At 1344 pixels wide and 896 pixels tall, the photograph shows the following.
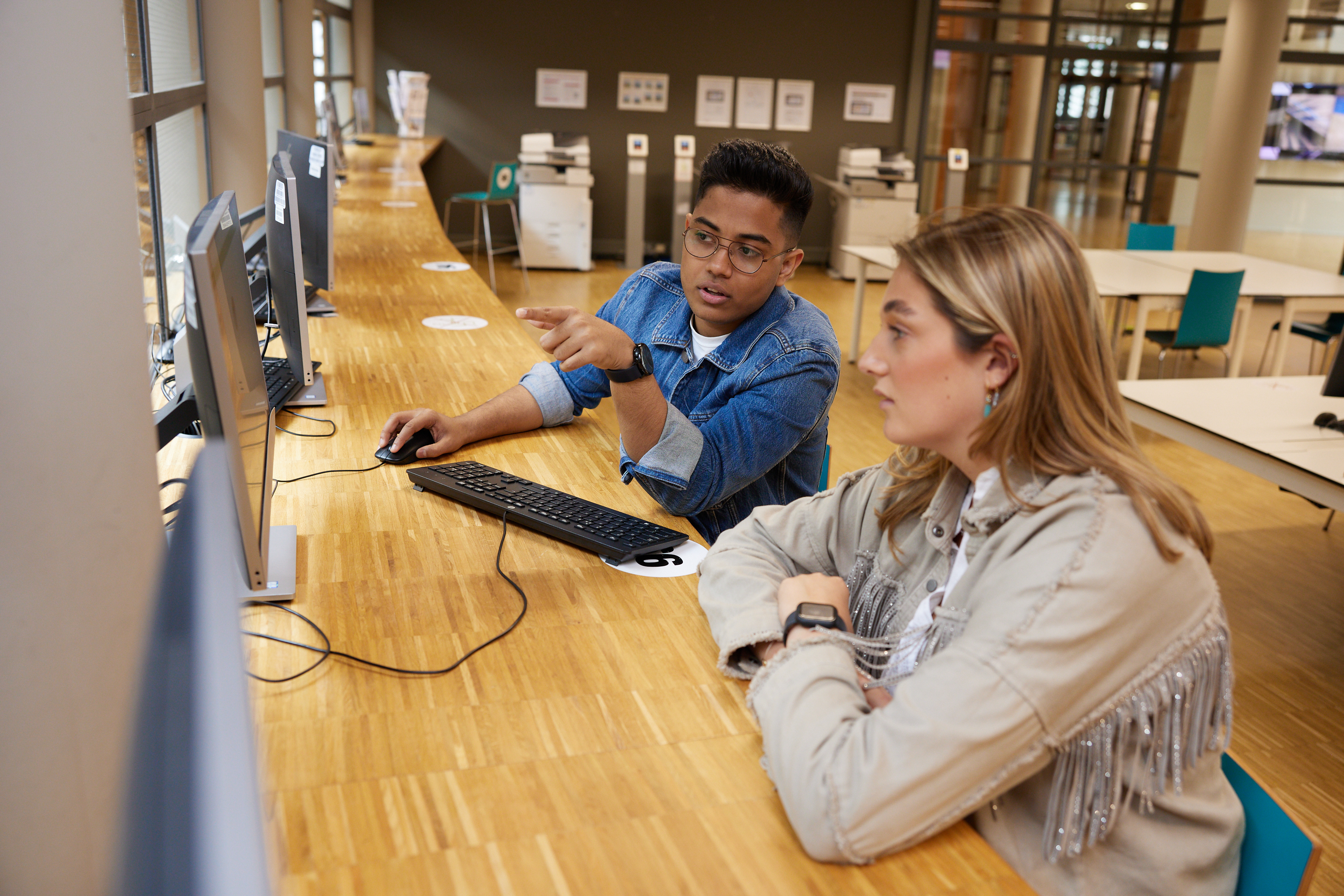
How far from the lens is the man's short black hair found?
1718 mm

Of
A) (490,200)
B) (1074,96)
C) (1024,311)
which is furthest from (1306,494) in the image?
(1074,96)

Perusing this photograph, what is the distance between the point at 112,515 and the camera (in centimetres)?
64

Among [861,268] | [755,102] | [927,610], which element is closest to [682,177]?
[755,102]

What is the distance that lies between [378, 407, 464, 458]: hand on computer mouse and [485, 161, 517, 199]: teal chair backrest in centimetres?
541

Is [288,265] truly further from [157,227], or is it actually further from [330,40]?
[330,40]

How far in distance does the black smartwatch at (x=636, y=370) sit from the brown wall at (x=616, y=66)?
755 cm

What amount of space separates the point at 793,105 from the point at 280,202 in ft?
25.0

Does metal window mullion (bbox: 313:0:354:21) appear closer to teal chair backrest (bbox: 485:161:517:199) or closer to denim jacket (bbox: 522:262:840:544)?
teal chair backrest (bbox: 485:161:517:199)

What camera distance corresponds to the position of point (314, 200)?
7.88ft

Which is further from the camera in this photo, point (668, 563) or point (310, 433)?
point (310, 433)

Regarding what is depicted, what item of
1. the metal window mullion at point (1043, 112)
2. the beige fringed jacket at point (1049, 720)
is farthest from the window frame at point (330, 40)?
the metal window mullion at point (1043, 112)

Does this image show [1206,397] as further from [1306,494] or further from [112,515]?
[112,515]

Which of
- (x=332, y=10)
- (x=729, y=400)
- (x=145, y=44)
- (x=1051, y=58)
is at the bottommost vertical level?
(x=729, y=400)

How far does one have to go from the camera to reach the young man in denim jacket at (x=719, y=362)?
61.5 inches
